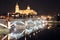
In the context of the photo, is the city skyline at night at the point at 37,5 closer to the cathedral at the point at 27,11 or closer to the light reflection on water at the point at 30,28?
the cathedral at the point at 27,11


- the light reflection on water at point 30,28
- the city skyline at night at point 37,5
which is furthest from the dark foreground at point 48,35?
the city skyline at night at point 37,5

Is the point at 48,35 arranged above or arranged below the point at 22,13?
below

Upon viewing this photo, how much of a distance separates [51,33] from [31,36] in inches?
10.9

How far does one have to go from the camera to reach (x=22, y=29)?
3031mm

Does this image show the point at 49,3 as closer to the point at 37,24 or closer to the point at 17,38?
the point at 37,24

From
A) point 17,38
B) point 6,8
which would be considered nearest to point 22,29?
point 17,38

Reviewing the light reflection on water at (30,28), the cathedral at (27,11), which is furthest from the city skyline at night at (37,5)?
the light reflection on water at (30,28)

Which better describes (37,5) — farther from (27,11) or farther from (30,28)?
(30,28)

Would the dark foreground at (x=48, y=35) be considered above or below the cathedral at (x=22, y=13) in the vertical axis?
below

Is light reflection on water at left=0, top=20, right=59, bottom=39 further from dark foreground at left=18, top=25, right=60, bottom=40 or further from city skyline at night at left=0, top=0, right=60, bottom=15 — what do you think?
city skyline at night at left=0, top=0, right=60, bottom=15

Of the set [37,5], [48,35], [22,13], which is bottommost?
[48,35]

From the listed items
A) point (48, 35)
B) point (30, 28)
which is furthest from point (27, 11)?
point (48, 35)

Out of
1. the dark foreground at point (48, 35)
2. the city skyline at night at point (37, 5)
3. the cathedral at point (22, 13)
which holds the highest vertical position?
the city skyline at night at point (37, 5)

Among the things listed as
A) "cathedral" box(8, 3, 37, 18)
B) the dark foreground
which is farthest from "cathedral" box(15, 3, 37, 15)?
the dark foreground
